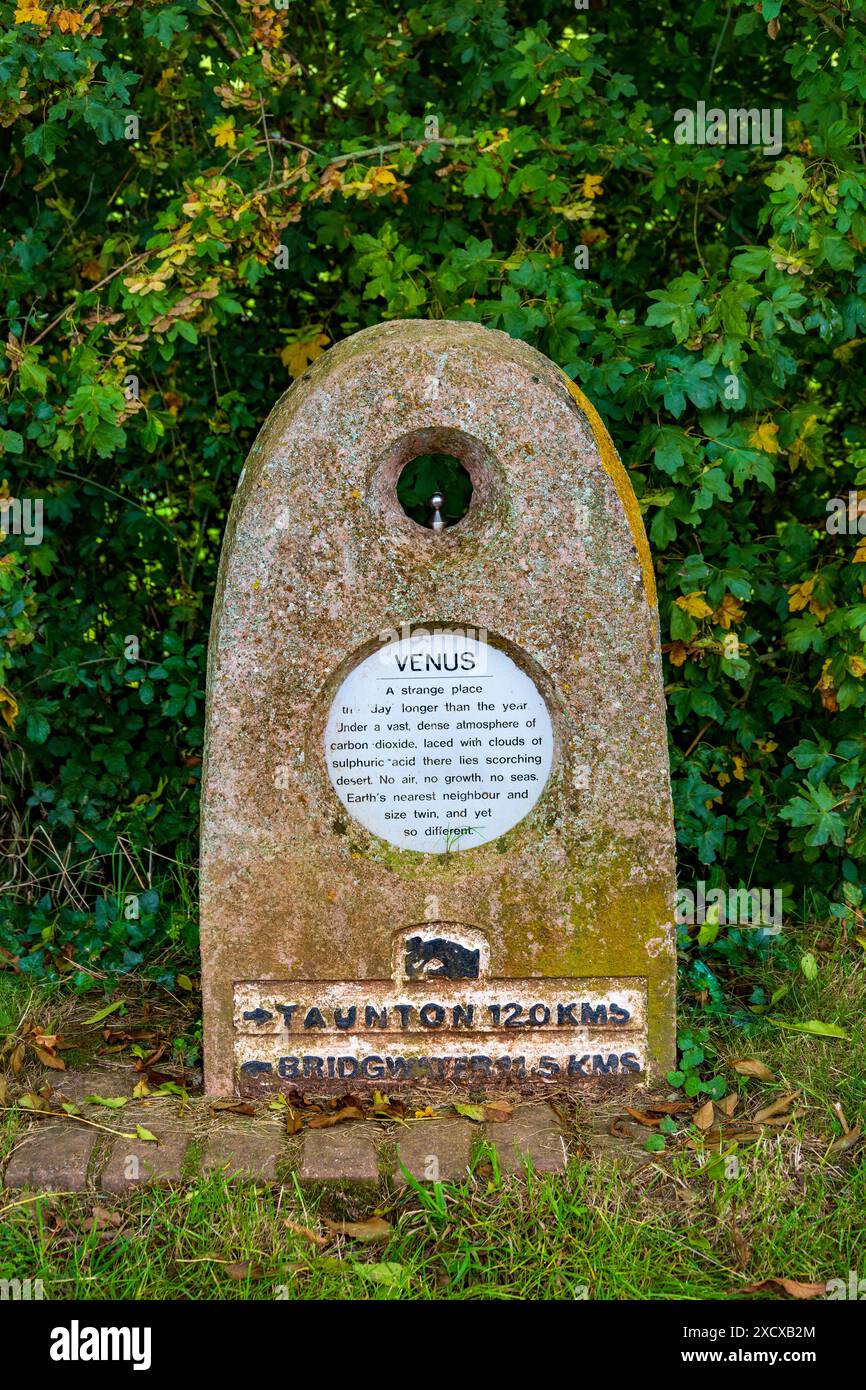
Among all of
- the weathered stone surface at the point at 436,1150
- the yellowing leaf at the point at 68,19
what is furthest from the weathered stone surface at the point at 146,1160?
the yellowing leaf at the point at 68,19

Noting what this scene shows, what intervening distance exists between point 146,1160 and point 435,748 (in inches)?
42.3

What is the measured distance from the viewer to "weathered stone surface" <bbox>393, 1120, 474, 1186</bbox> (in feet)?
8.75

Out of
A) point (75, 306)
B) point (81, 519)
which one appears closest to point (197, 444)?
point (81, 519)

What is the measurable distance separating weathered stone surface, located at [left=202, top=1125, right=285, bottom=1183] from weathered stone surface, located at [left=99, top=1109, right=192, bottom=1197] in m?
0.06

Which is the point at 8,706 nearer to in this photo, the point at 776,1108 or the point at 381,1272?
the point at 381,1272

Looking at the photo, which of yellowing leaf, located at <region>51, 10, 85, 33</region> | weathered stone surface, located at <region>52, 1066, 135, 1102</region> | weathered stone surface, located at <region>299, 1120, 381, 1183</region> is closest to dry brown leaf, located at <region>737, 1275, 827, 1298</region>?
weathered stone surface, located at <region>299, 1120, 381, 1183</region>

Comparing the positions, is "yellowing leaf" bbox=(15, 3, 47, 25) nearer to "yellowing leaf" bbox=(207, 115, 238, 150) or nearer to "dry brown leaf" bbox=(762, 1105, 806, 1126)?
"yellowing leaf" bbox=(207, 115, 238, 150)

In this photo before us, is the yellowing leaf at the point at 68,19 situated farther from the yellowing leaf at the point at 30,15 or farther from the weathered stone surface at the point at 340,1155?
the weathered stone surface at the point at 340,1155

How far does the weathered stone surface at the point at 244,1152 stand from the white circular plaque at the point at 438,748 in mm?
696

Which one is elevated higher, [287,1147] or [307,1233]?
[287,1147]

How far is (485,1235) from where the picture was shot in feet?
8.36

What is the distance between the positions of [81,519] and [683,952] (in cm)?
230

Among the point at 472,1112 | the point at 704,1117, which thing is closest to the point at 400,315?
the point at 472,1112
